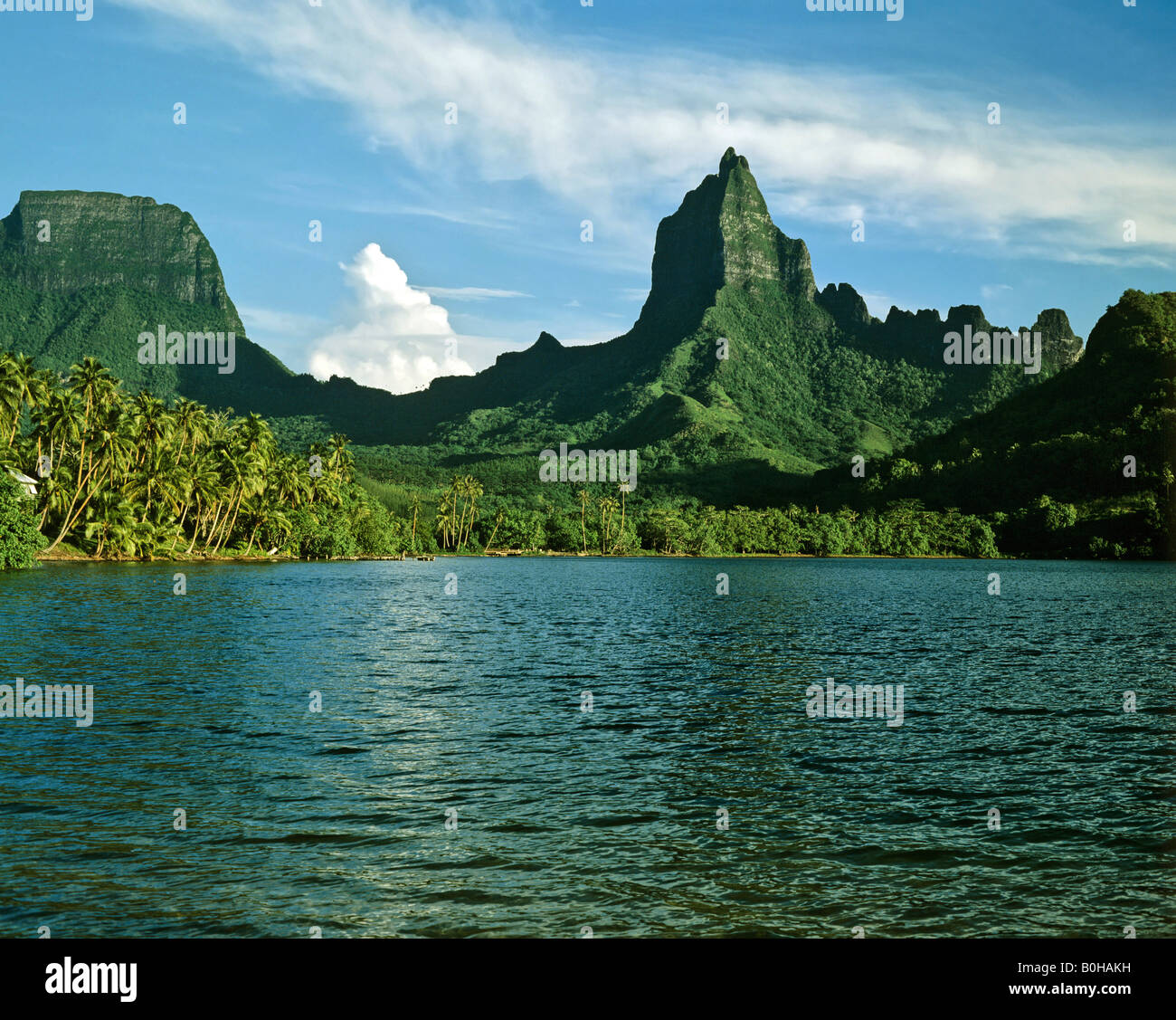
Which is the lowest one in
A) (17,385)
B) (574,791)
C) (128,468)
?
(574,791)

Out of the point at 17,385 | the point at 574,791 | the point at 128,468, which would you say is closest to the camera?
the point at 574,791

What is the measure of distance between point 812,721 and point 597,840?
623 inches

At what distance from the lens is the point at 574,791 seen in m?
21.4

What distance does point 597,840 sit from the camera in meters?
17.7

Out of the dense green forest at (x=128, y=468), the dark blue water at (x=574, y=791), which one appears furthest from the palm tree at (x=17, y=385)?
the dark blue water at (x=574, y=791)

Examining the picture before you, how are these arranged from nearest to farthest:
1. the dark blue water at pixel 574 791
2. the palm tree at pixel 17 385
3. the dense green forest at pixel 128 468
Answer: the dark blue water at pixel 574 791 < the palm tree at pixel 17 385 < the dense green forest at pixel 128 468

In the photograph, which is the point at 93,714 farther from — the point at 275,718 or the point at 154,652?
the point at 154,652

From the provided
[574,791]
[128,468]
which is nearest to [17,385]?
[128,468]

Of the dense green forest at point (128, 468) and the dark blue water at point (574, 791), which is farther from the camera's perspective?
the dense green forest at point (128, 468)

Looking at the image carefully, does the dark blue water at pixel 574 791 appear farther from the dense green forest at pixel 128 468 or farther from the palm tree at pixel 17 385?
the dense green forest at pixel 128 468

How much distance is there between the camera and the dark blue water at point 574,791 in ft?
A: 47.6

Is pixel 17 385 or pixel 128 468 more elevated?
pixel 17 385

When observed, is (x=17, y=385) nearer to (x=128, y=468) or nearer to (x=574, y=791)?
(x=128, y=468)

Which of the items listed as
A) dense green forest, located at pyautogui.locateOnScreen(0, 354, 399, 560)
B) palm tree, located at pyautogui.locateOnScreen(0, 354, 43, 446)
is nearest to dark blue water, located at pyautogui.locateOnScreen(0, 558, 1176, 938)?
palm tree, located at pyautogui.locateOnScreen(0, 354, 43, 446)
